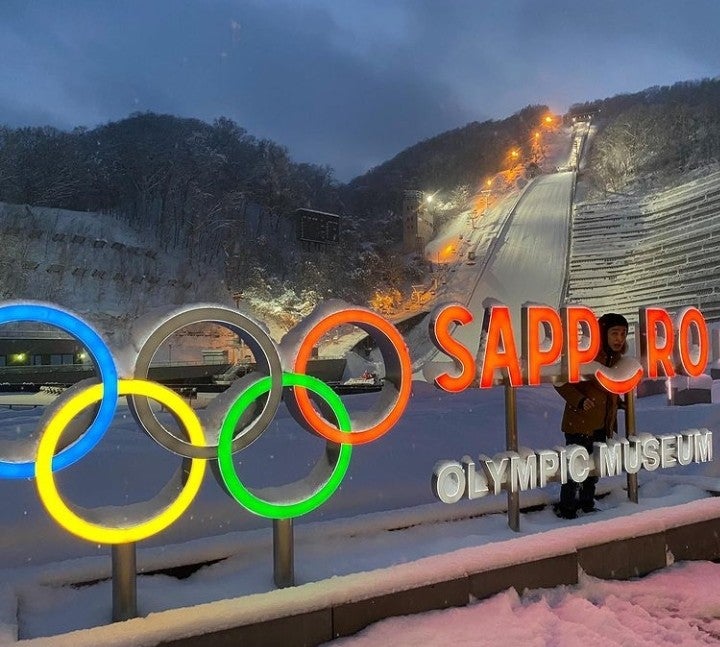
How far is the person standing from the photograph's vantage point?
5.54m

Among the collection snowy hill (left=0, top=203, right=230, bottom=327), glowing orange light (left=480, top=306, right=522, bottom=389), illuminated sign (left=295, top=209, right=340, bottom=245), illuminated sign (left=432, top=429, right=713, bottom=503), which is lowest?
illuminated sign (left=432, top=429, right=713, bottom=503)

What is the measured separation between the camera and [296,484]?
13.9 ft

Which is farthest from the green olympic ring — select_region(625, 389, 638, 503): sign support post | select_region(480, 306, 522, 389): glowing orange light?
select_region(625, 389, 638, 503): sign support post

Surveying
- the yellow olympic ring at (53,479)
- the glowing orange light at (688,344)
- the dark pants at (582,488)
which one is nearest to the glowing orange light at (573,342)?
the dark pants at (582,488)

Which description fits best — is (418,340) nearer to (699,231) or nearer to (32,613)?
(699,231)

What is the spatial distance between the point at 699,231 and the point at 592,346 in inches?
1386

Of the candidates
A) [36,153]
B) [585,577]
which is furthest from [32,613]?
[36,153]

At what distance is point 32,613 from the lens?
11.8 ft

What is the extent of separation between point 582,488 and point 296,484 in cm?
313

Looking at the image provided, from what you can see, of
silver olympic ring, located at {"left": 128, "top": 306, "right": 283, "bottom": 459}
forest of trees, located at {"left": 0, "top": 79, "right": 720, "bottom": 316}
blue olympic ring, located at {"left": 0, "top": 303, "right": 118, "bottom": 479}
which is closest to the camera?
blue olympic ring, located at {"left": 0, "top": 303, "right": 118, "bottom": 479}

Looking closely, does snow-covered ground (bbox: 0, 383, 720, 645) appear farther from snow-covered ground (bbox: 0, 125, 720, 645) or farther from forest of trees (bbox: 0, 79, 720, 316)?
forest of trees (bbox: 0, 79, 720, 316)

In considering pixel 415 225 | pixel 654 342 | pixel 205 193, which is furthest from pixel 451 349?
pixel 415 225

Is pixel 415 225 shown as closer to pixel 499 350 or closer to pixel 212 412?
pixel 499 350

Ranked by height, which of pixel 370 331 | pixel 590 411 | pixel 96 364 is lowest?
pixel 590 411
